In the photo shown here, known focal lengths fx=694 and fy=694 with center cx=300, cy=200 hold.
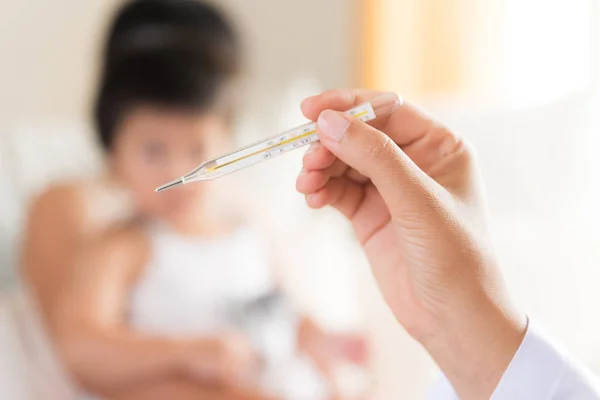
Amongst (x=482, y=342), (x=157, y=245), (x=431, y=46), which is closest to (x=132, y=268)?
(x=157, y=245)

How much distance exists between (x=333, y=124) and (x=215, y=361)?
0.74 metres

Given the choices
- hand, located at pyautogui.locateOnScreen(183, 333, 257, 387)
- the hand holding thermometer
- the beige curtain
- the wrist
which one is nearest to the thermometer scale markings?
the hand holding thermometer

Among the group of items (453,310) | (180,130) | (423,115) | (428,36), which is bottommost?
(428,36)

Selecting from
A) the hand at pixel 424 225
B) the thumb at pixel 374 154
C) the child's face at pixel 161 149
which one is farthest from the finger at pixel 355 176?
the child's face at pixel 161 149

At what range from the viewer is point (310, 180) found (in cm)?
68

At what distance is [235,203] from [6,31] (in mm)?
750

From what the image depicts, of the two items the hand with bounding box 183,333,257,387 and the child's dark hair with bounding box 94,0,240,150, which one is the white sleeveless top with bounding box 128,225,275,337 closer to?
the hand with bounding box 183,333,257,387

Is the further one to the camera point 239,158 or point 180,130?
point 180,130

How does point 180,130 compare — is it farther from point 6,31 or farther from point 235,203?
point 6,31

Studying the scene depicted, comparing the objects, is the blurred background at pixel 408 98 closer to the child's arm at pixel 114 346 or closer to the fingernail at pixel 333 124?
the child's arm at pixel 114 346

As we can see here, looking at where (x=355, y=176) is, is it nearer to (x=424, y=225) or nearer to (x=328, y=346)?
(x=424, y=225)

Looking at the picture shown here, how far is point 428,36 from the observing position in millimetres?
2150

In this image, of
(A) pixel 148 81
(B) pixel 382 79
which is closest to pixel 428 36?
(B) pixel 382 79

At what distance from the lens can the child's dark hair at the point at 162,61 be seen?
4.48 ft
